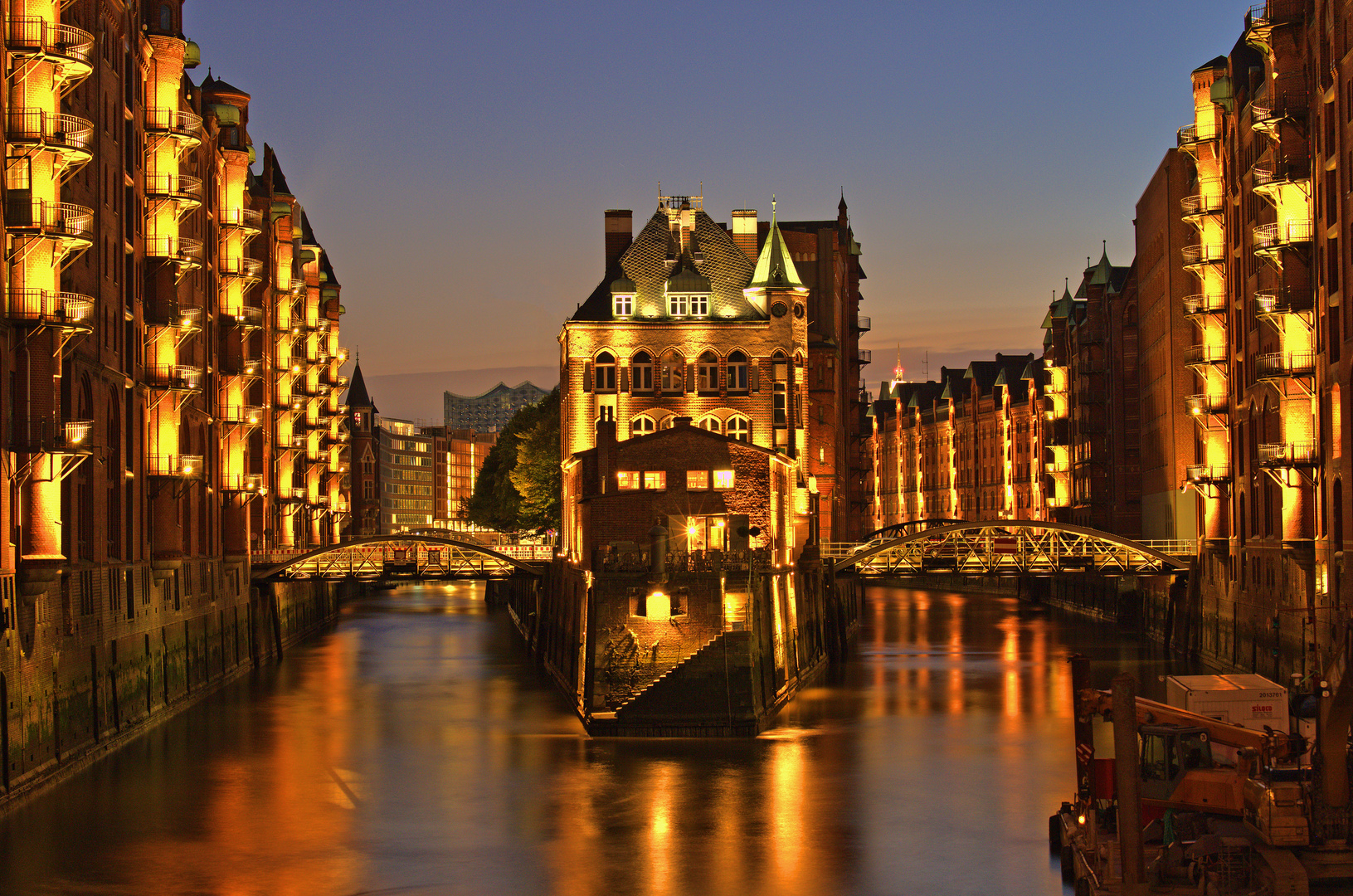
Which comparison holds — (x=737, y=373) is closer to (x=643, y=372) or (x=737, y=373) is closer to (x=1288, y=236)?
(x=643, y=372)

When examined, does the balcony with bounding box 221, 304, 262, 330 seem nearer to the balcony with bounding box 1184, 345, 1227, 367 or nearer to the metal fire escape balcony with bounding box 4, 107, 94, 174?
the metal fire escape balcony with bounding box 4, 107, 94, 174

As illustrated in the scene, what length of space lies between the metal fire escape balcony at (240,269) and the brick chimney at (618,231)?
64.9ft

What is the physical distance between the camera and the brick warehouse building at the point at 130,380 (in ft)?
134

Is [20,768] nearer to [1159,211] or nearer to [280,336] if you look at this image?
[280,336]

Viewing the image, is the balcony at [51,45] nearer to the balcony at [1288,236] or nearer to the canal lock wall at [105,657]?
the canal lock wall at [105,657]

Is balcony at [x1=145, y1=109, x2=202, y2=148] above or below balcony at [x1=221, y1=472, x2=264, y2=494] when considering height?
above

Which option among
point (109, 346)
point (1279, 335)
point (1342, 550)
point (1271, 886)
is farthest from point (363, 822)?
point (1279, 335)

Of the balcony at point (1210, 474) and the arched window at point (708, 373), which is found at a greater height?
the arched window at point (708, 373)

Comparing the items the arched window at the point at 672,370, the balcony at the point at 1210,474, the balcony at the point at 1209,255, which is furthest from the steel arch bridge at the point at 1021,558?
the balcony at the point at 1209,255

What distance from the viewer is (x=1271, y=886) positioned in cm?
2845

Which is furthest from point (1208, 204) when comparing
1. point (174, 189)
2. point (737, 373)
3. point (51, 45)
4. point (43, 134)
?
point (43, 134)

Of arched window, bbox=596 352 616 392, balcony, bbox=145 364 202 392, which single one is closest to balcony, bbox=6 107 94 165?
balcony, bbox=145 364 202 392

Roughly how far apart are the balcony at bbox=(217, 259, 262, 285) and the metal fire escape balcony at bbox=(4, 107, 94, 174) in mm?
29216

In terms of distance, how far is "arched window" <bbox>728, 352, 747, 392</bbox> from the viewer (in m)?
80.8
